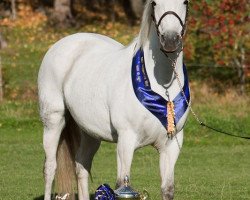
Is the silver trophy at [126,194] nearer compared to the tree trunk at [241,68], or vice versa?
the silver trophy at [126,194]

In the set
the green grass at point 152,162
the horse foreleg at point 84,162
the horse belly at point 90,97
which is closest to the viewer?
the horse belly at point 90,97

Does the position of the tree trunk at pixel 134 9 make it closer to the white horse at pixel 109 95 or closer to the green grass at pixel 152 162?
the green grass at pixel 152 162

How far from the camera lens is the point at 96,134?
8836 millimetres

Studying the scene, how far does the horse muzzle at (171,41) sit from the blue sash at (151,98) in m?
0.59

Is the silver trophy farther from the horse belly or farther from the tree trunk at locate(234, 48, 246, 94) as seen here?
the tree trunk at locate(234, 48, 246, 94)

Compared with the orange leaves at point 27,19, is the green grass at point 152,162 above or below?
below

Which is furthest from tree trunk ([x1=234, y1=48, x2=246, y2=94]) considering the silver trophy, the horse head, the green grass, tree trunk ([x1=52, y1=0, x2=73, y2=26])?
the silver trophy

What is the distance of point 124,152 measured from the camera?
804 centimetres

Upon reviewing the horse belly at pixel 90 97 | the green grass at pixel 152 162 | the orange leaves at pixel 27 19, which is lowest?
the green grass at pixel 152 162

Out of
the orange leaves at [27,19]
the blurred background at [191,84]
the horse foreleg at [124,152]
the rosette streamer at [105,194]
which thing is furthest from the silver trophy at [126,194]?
the orange leaves at [27,19]

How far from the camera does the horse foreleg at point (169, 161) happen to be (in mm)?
8195

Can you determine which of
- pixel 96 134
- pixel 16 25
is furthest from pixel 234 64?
pixel 96 134

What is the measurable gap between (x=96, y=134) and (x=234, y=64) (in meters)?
13.8

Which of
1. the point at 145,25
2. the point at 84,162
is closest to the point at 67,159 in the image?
the point at 84,162
